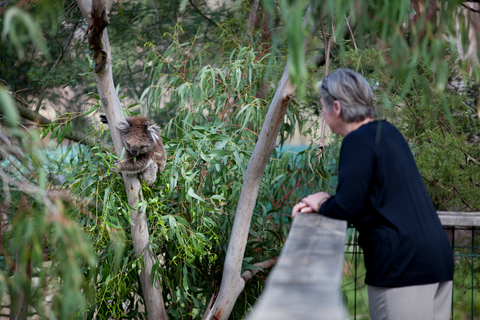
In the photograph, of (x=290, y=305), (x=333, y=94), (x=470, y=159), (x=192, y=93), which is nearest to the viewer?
(x=290, y=305)

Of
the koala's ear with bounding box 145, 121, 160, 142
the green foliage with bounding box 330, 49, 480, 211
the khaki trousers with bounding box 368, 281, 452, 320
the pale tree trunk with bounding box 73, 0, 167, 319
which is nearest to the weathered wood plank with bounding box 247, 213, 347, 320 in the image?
the khaki trousers with bounding box 368, 281, 452, 320

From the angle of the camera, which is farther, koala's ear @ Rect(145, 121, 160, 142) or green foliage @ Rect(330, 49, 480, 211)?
green foliage @ Rect(330, 49, 480, 211)

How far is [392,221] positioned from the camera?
126cm

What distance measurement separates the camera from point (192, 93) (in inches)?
109

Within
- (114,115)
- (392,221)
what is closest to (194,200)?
(114,115)

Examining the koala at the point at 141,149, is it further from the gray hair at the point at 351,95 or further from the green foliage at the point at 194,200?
the gray hair at the point at 351,95

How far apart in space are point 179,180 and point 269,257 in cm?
97

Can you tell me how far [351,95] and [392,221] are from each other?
1.24 ft

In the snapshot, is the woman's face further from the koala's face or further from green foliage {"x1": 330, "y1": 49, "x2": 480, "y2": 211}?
green foliage {"x1": 330, "y1": 49, "x2": 480, "y2": 211}

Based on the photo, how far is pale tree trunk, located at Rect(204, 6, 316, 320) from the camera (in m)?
1.96

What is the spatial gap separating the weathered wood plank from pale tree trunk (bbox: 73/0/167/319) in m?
1.09

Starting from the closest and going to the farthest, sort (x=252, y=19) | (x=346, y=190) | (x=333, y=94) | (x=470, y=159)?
1. (x=346, y=190)
2. (x=333, y=94)
3. (x=470, y=159)
4. (x=252, y=19)

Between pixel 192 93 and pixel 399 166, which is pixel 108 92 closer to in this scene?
pixel 192 93

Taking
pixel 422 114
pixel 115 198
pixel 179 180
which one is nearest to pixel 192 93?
pixel 179 180
